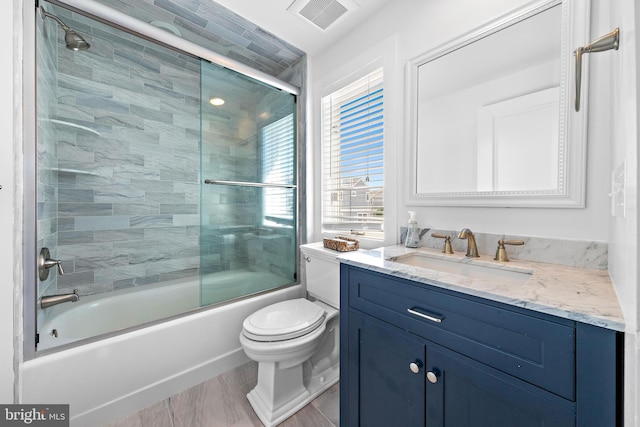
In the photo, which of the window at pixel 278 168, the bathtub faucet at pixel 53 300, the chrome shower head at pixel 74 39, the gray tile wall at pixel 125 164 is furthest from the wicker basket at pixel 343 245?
the chrome shower head at pixel 74 39

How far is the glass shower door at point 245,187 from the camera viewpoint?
173cm

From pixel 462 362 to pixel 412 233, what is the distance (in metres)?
0.68

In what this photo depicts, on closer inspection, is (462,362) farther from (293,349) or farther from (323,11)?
(323,11)

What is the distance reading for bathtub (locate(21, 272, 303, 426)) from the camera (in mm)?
1142

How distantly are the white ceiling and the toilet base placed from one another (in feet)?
7.05

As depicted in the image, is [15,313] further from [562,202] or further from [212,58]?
[562,202]

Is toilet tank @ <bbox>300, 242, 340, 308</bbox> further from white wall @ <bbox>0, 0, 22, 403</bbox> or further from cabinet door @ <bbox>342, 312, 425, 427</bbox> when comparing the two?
white wall @ <bbox>0, 0, 22, 403</bbox>

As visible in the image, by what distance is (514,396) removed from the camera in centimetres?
64

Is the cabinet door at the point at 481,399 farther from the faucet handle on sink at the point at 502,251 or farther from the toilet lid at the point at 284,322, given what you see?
the toilet lid at the point at 284,322

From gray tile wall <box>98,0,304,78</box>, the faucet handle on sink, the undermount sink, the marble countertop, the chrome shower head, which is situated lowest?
the undermount sink

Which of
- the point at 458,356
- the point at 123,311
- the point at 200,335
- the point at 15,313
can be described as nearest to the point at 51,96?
the point at 15,313

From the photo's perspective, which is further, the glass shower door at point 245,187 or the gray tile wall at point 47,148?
the glass shower door at point 245,187

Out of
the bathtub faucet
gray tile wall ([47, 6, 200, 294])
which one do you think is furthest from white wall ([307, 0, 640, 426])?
the bathtub faucet

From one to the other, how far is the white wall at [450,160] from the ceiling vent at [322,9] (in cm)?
17
